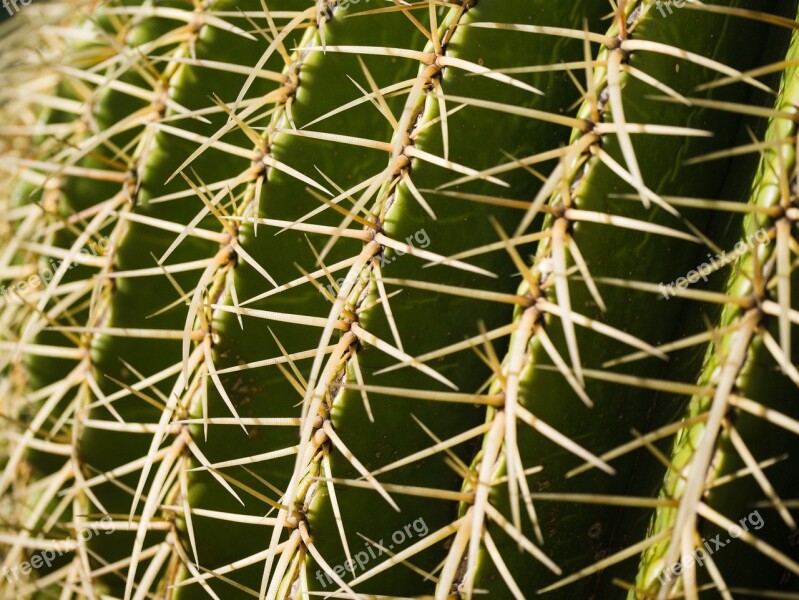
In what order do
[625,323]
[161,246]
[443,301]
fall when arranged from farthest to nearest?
1. [161,246]
2. [443,301]
3. [625,323]

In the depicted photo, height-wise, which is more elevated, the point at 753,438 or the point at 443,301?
the point at 443,301

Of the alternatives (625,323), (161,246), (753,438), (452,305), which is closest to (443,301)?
(452,305)

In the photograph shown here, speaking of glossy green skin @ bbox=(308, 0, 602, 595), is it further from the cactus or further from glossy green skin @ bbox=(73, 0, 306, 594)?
glossy green skin @ bbox=(73, 0, 306, 594)

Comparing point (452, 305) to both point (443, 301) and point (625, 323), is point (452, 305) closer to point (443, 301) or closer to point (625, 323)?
point (443, 301)

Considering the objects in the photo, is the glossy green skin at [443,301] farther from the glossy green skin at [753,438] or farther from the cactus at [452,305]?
the glossy green skin at [753,438]

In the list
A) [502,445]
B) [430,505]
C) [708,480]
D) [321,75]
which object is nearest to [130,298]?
[321,75]

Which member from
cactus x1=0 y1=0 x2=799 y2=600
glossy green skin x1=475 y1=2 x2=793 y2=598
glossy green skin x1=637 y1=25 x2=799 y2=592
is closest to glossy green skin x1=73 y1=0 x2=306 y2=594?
cactus x1=0 y1=0 x2=799 y2=600

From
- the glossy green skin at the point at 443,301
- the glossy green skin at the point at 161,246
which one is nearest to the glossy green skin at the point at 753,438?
the glossy green skin at the point at 443,301
